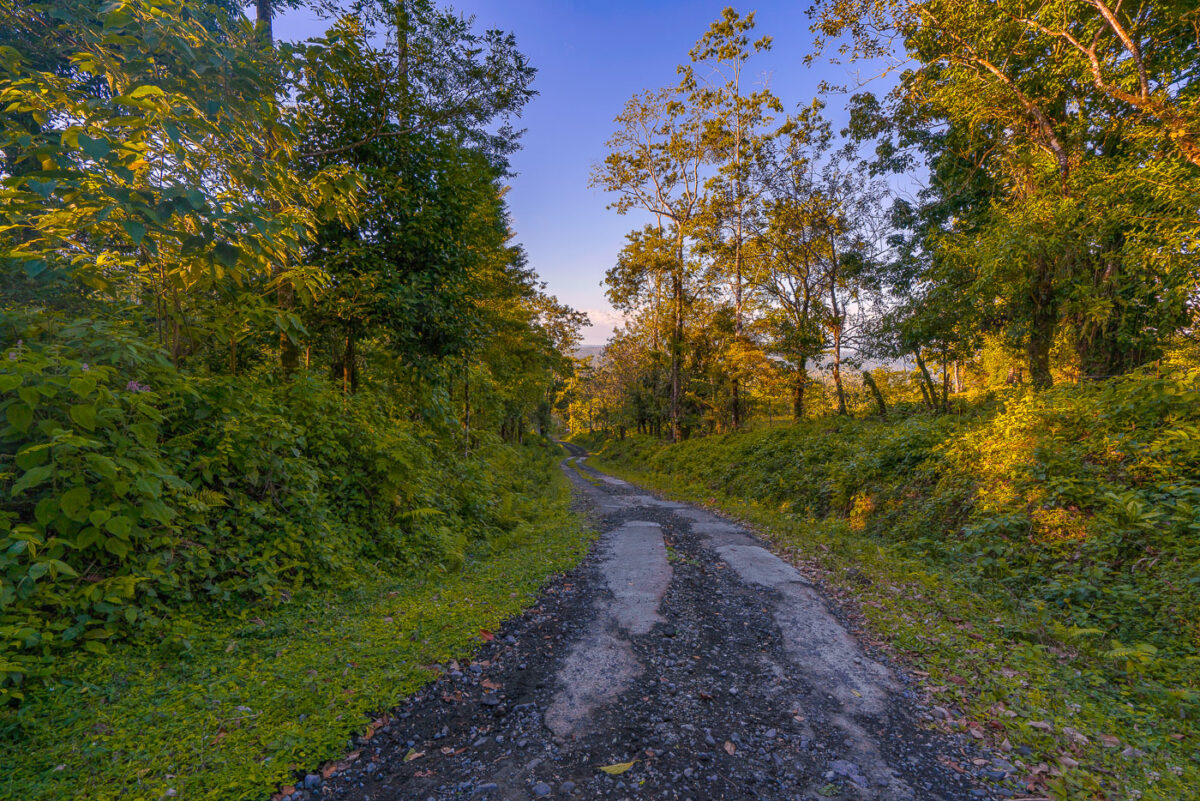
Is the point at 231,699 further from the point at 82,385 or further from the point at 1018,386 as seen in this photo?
the point at 1018,386

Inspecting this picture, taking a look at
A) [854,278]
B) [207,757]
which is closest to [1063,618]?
[207,757]

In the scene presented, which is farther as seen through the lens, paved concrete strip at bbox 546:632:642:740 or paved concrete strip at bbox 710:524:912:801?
paved concrete strip at bbox 546:632:642:740

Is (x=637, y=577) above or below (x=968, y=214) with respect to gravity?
below

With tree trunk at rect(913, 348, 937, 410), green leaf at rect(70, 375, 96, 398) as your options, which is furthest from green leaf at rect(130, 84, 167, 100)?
tree trunk at rect(913, 348, 937, 410)

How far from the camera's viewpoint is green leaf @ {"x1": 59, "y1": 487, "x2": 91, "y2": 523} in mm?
3268

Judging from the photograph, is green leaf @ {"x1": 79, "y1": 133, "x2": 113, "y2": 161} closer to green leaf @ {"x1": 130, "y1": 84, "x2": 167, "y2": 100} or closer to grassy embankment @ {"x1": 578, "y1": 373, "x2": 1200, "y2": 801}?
green leaf @ {"x1": 130, "y1": 84, "x2": 167, "y2": 100}

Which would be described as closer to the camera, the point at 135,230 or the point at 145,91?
the point at 135,230

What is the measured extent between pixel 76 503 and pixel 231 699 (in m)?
1.82

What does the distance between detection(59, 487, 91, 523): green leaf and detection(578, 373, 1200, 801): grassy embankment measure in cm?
667

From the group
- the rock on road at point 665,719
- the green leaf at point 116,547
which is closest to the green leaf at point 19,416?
the green leaf at point 116,547

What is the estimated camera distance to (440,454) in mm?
11234

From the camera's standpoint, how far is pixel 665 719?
3391 mm

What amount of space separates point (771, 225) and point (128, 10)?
927 inches

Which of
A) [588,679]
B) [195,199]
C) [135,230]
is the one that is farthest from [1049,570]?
[135,230]
